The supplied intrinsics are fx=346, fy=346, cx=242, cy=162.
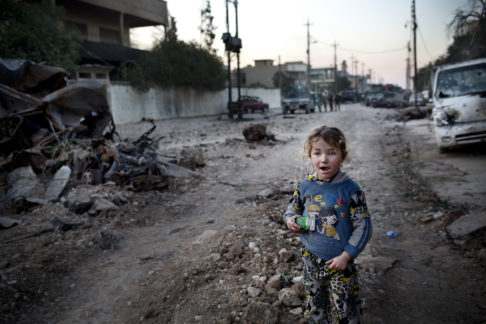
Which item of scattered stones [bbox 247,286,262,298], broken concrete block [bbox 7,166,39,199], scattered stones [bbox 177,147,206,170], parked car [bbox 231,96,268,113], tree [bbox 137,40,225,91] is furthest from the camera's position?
parked car [bbox 231,96,268,113]

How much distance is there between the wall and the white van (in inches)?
665

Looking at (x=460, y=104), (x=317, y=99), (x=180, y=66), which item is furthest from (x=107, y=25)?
(x=460, y=104)

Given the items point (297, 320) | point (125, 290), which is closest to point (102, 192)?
point (125, 290)

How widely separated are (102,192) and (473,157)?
6.92 m

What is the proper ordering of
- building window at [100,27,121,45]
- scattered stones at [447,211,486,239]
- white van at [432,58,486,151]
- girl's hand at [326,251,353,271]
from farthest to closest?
building window at [100,27,121,45] < white van at [432,58,486,151] < scattered stones at [447,211,486,239] < girl's hand at [326,251,353,271]

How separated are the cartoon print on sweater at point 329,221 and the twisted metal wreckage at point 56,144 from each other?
4230mm

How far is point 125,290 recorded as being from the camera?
9.50ft

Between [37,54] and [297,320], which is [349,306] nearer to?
[297,320]

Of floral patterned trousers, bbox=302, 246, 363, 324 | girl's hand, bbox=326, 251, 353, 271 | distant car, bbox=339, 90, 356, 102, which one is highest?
distant car, bbox=339, 90, 356, 102

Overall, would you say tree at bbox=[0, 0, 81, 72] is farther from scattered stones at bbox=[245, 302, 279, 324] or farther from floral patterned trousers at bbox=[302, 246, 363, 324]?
floral patterned trousers at bbox=[302, 246, 363, 324]

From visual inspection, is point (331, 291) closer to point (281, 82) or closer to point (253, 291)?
point (253, 291)

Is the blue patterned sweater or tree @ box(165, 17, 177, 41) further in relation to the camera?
tree @ box(165, 17, 177, 41)

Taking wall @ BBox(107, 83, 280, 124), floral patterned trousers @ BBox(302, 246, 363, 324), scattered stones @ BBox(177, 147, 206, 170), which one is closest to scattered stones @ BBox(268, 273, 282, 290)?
floral patterned trousers @ BBox(302, 246, 363, 324)

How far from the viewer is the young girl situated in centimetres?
179
